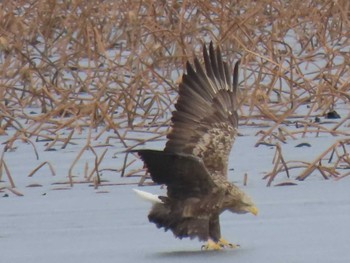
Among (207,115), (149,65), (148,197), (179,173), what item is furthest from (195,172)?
(149,65)

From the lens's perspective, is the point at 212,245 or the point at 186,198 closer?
the point at 212,245

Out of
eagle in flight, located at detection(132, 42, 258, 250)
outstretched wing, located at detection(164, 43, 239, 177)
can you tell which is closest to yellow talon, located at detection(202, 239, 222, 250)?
eagle in flight, located at detection(132, 42, 258, 250)

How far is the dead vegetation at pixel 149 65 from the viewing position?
866cm

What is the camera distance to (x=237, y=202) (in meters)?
5.40

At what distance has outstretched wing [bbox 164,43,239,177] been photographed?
555 centimetres

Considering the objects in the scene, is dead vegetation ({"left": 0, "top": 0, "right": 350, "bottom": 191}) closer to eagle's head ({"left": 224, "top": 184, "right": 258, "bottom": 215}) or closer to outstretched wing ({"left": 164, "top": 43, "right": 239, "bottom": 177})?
outstretched wing ({"left": 164, "top": 43, "right": 239, "bottom": 177})

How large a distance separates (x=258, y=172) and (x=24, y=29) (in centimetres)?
498

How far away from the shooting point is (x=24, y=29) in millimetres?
11680

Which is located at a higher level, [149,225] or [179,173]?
[179,173]

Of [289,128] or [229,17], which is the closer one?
[289,128]

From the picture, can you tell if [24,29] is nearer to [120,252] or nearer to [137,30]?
[137,30]

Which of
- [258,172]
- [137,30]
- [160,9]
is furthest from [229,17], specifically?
[258,172]

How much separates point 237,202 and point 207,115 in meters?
0.53

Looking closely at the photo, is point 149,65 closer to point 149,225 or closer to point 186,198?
point 149,225
